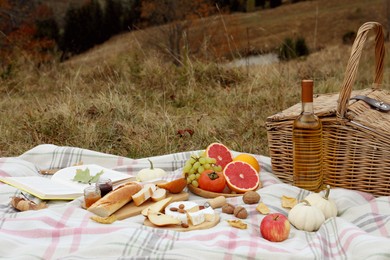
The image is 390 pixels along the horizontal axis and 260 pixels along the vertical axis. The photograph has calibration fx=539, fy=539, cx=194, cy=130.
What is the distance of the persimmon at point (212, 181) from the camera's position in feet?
10.3

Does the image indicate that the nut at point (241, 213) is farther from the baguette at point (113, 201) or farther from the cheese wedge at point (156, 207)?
the baguette at point (113, 201)

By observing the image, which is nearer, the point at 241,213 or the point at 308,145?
the point at 241,213

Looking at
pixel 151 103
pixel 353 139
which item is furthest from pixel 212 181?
pixel 151 103

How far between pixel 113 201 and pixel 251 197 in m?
0.76

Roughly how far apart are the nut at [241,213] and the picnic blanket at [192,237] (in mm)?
35

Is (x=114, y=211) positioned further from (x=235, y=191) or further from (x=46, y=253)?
(x=235, y=191)

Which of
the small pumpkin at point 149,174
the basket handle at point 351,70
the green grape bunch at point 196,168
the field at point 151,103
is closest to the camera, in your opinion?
the basket handle at point 351,70

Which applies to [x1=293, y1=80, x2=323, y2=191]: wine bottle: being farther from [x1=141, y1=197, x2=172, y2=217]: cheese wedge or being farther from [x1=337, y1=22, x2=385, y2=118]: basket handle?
[x1=141, y1=197, x2=172, y2=217]: cheese wedge

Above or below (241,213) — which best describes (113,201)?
above

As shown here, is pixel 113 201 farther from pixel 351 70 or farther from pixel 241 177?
pixel 351 70

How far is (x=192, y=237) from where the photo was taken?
8.30 ft

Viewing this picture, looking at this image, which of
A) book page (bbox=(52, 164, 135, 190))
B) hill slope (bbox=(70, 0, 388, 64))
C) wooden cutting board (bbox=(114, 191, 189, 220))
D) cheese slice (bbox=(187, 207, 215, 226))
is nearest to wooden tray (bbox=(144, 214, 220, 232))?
cheese slice (bbox=(187, 207, 215, 226))

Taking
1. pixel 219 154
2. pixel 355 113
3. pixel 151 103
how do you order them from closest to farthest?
pixel 355 113 → pixel 219 154 → pixel 151 103

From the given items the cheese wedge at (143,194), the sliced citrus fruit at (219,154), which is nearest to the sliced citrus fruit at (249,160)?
the sliced citrus fruit at (219,154)
